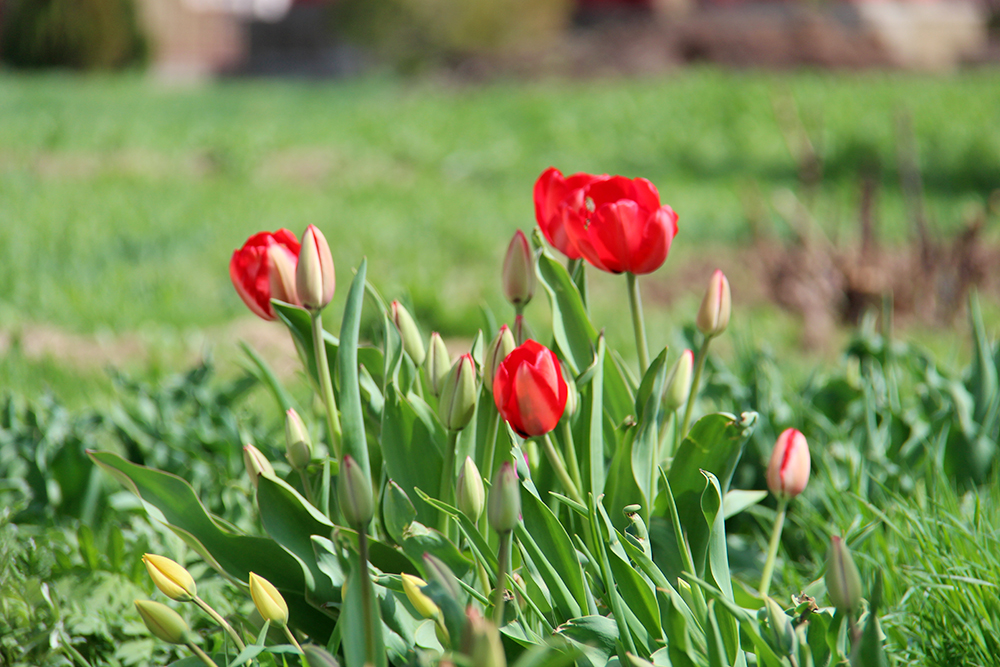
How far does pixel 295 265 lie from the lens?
44.3 inches

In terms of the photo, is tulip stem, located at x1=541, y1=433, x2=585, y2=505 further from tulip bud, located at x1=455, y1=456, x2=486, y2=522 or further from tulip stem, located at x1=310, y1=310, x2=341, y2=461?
tulip stem, located at x1=310, y1=310, x2=341, y2=461

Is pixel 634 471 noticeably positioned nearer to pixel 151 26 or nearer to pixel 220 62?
pixel 151 26

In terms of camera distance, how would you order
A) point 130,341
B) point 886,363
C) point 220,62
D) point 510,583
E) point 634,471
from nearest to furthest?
point 510,583 → point 634,471 → point 886,363 → point 130,341 → point 220,62

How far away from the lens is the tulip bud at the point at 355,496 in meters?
0.81

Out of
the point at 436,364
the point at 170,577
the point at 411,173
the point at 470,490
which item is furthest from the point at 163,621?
the point at 411,173

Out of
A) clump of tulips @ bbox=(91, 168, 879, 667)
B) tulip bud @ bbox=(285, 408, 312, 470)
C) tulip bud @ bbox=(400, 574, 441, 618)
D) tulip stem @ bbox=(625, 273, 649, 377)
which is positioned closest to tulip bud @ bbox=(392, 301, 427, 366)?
clump of tulips @ bbox=(91, 168, 879, 667)

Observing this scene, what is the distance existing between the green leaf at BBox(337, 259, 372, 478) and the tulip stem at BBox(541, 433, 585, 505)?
255 millimetres

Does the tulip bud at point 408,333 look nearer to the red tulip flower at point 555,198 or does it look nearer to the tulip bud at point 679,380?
the red tulip flower at point 555,198

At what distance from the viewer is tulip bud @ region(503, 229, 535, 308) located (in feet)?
3.84

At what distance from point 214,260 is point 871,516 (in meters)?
3.33

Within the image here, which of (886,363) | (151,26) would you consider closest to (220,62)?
(151,26)

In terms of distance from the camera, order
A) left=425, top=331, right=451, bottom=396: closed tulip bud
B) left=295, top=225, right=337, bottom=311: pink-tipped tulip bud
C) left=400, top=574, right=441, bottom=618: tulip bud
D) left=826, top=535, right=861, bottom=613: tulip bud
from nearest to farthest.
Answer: left=826, top=535, right=861, bottom=613: tulip bud, left=400, top=574, right=441, bottom=618: tulip bud, left=295, top=225, right=337, bottom=311: pink-tipped tulip bud, left=425, top=331, right=451, bottom=396: closed tulip bud

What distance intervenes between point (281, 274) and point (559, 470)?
437 mm

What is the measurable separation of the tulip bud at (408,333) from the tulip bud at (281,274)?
18 centimetres
